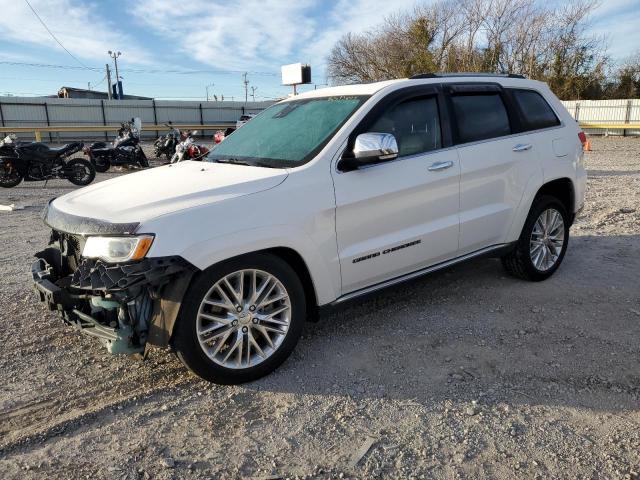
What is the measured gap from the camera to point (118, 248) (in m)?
2.86

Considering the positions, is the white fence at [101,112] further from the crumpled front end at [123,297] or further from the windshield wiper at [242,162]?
the crumpled front end at [123,297]

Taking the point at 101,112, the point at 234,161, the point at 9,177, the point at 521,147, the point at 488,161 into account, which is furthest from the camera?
the point at 101,112

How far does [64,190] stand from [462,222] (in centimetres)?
993

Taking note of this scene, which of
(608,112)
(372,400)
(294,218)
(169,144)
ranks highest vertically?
(608,112)

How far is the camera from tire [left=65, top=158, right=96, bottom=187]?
12.2m

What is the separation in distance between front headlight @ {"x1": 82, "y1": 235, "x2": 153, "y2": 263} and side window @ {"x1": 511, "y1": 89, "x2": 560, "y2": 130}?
138 inches

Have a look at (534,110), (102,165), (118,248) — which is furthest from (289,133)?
(102,165)

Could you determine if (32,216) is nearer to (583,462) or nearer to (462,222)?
(462,222)

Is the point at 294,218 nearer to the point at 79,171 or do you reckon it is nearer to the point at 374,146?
the point at 374,146

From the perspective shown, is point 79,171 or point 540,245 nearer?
point 540,245

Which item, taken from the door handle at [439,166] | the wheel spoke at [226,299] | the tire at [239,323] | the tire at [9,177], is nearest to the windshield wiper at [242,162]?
the tire at [239,323]

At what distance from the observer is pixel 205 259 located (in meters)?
2.92

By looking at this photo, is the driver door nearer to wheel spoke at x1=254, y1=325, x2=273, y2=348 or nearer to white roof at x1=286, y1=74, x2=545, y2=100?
white roof at x1=286, y1=74, x2=545, y2=100

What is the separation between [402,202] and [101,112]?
34.1m
